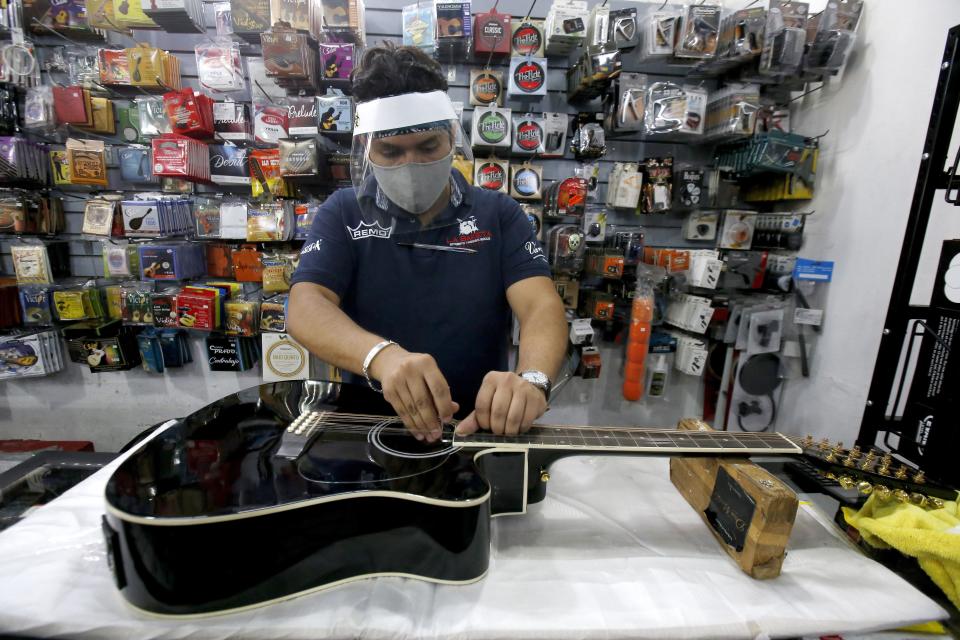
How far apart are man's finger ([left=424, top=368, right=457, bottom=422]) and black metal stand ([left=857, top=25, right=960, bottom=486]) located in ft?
3.65

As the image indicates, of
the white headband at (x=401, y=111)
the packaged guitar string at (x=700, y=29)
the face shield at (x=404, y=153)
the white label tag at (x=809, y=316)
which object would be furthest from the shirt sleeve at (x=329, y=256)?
the white label tag at (x=809, y=316)

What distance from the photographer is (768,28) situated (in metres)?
2.20

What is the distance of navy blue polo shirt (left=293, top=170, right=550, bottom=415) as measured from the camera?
53.0 inches

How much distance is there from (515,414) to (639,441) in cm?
28

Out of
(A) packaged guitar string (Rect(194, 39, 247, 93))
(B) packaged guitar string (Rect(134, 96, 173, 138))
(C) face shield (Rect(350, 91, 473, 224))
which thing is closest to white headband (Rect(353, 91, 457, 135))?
(C) face shield (Rect(350, 91, 473, 224))

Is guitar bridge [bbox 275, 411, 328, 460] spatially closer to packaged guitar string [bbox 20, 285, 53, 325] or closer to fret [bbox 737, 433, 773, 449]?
fret [bbox 737, 433, 773, 449]

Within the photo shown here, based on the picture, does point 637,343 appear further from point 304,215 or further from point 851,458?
point 304,215

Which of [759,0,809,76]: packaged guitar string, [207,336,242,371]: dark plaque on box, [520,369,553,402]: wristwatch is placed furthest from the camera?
[207,336,242,371]: dark plaque on box

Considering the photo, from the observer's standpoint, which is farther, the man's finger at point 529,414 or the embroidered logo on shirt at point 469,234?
the embroidered logo on shirt at point 469,234

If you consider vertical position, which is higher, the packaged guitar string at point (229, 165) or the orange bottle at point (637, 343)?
the packaged guitar string at point (229, 165)

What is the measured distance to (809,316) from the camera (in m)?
2.41

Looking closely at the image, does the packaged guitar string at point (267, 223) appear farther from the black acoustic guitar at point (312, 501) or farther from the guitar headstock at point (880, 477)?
the guitar headstock at point (880, 477)

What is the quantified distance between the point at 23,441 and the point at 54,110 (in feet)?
6.92

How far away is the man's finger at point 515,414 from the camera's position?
2.99 ft
